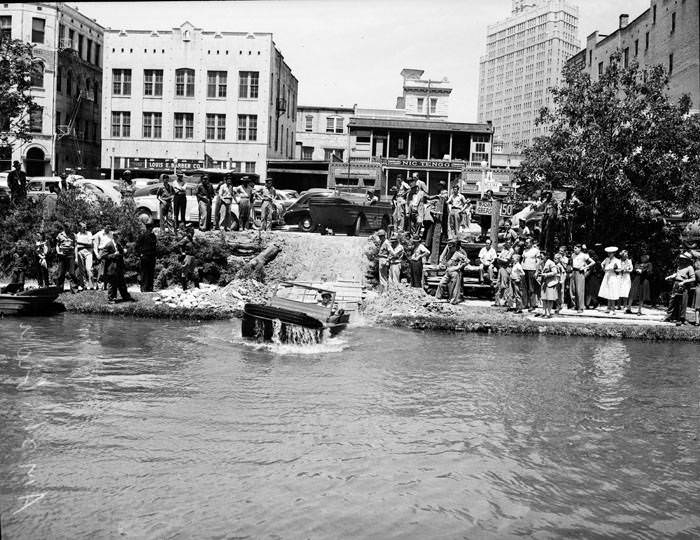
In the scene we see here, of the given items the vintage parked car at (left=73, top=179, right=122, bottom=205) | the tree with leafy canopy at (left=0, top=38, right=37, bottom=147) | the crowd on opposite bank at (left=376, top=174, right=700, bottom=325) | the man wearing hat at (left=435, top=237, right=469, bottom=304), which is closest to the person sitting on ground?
the crowd on opposite bank at (left=376, top=174, right=700, bottom=325)

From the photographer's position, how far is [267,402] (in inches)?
512

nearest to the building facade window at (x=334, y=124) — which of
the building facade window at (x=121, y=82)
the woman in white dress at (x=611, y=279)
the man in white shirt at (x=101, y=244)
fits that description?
the building facade window at (x=121, y=82)

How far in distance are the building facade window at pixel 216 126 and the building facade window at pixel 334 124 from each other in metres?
16.1

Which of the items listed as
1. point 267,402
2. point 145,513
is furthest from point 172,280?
point 145,513

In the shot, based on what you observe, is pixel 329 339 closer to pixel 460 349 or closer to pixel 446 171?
pixel 460 349

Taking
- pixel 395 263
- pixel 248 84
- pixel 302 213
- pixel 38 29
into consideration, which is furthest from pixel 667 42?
pixel 38 29

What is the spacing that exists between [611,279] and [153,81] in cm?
3899

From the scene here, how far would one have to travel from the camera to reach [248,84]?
52.8m

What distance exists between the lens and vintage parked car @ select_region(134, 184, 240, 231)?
28688 mm

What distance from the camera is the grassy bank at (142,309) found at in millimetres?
21656

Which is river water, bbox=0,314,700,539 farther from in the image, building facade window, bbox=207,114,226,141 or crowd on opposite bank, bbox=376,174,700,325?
building facade window, bbox=207,114,226,141

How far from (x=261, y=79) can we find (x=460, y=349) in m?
38.3

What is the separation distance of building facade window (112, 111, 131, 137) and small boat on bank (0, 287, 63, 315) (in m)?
34.7

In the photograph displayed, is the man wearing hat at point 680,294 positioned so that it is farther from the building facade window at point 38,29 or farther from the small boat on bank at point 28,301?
the building facade window at point 38,29
